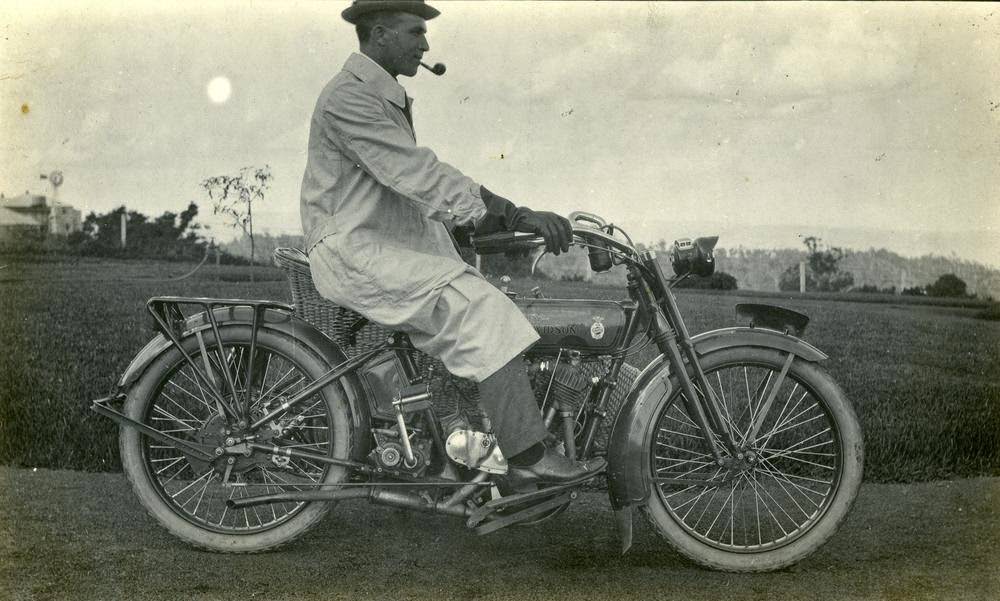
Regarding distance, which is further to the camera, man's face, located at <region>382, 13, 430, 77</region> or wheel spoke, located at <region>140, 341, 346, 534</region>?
wheel spoke, located at <region>140, 341, 346, 534</region>

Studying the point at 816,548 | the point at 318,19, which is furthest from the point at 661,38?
the point at 816,548

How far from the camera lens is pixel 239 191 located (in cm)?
527

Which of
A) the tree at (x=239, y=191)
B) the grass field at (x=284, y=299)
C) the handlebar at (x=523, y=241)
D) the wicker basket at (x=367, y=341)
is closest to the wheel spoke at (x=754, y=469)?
the wicker basket at (x=367, y=341)

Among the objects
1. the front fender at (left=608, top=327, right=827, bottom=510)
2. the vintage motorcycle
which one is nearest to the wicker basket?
the vintage motorcycle

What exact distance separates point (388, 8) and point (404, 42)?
15cm

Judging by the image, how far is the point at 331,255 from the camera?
Result: 367 cm

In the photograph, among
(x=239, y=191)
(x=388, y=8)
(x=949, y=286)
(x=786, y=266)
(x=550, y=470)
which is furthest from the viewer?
(x=786, y=266)

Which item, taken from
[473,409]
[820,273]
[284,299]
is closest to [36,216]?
[284,299]

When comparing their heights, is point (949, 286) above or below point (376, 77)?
below

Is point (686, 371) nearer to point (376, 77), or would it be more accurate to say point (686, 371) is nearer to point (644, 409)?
point (644, 409)

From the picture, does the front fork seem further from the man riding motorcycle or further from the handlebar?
the man riding motorcycle

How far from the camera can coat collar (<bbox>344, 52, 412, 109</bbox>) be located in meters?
3.69

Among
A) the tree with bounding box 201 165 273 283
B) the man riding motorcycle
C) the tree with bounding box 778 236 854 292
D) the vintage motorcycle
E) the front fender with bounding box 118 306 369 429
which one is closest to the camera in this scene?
the man riding motorcycle

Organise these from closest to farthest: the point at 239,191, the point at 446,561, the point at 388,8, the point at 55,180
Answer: the point at 388,8 → the point at 446,561 → the point at 55,180 → the point at 239,191
